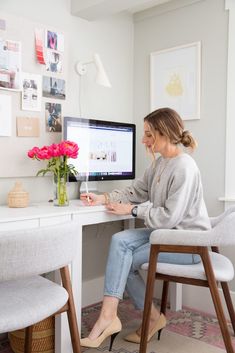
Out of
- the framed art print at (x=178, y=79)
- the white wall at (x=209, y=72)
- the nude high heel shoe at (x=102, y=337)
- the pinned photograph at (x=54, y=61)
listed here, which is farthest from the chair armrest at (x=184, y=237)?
the pinned photograph at (x=54, y=61)

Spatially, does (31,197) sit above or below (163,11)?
below

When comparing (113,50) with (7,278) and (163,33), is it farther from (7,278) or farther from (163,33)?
(7,278)

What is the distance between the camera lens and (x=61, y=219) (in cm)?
197

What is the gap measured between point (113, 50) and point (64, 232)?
74.1 inches

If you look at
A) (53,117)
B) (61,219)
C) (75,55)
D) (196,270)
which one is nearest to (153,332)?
(196,270)

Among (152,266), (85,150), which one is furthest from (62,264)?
(85,150)

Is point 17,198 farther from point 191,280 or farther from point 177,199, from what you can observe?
point 191,280

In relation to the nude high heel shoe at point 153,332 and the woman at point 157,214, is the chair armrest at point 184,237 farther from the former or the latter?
the nude high heel shoe at point 153,332

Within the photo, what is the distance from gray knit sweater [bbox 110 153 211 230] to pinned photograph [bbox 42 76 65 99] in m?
0.84

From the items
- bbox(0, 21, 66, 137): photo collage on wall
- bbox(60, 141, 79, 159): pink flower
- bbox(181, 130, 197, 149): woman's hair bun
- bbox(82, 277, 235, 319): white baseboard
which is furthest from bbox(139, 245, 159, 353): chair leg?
bbox(0, 21, 66, 137): photo collage on wall

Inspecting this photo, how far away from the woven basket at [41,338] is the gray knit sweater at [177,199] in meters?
0.72

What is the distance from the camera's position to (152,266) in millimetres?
1835

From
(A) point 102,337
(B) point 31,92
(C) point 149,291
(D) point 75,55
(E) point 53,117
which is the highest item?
(D) point 75,55

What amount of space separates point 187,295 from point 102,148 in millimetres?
Answer: 1150
